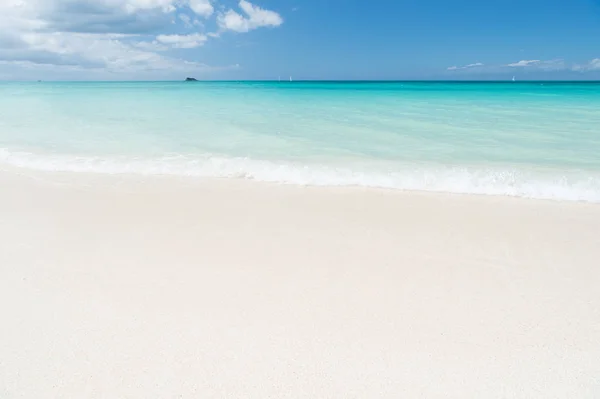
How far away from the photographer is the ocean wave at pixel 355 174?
5102 mm

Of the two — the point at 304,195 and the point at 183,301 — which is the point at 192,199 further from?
the point at 183,301

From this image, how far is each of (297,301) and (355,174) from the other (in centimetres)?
367

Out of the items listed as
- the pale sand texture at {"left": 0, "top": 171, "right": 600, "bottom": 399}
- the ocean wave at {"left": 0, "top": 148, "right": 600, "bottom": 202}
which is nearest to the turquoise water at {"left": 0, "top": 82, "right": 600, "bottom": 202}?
the ocean wave at {"left": 0, "top": 148, "right": 600, "bottom": 202}

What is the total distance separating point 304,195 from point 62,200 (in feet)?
10.2

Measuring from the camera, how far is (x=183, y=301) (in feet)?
8.12

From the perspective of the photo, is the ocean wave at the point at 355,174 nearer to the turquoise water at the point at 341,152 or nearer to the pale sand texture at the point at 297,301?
the turquoise water at the point at 341,152

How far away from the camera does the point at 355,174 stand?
5.86 meters

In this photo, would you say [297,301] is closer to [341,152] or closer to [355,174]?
[355,174]

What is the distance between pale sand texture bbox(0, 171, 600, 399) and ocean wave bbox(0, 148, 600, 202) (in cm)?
84

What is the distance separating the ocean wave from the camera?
16.7 feet

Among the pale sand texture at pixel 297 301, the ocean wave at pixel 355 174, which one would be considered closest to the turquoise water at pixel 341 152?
the ocean wave at pixel 355 174

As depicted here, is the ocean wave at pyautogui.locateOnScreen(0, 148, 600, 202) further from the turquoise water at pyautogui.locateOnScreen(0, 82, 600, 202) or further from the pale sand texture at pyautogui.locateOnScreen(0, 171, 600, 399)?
the pale sand texture at pyautogui.locateOnScreen(0, 171, 600, 399)

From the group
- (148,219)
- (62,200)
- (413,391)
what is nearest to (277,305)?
(413,391)

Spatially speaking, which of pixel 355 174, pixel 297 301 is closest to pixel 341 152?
pixel 355 174
